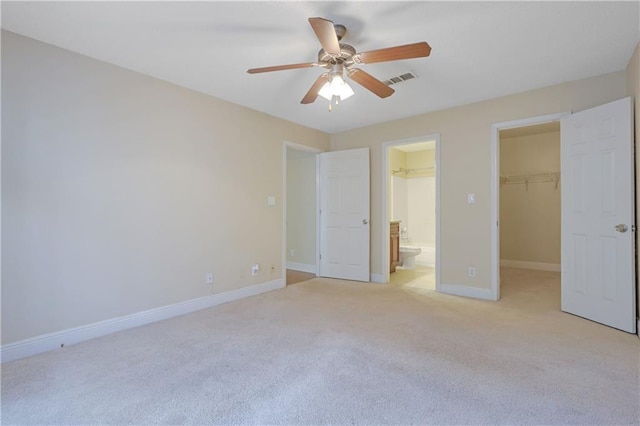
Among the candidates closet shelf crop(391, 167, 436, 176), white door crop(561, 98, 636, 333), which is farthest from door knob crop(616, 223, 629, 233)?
closet shelf crop(391, 167, 436, 176)

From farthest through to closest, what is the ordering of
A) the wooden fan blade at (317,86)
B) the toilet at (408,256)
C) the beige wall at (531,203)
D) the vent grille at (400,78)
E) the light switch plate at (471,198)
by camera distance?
the toilet at (408,256), the beige wall at (531,203), the light switch plate at (471,198), the vent grille at (400,78), the wooden fan blade at (317,86)

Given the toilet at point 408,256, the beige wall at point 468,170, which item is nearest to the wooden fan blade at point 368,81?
the beige wall at point 468,170

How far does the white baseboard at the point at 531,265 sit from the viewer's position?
5590 mm

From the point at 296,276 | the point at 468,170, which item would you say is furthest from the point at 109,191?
the point at 468,170

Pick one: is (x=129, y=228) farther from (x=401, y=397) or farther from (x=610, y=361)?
(x=610, y=361)

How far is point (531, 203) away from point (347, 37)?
530 centimetres

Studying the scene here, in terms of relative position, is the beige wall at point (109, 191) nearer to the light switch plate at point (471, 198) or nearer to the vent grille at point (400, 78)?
the vent grille at point (400, 78)

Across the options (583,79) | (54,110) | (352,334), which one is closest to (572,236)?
(583,79)

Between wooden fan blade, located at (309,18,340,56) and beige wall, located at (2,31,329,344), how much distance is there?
79.7 inches

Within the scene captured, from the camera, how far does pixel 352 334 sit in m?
2.68

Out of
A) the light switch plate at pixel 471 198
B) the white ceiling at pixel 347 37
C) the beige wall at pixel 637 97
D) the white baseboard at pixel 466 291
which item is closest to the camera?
the white ceiling at pixel 347 37

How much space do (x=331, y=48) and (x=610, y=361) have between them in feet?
9.60

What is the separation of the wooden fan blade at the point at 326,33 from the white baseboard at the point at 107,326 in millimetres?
2874

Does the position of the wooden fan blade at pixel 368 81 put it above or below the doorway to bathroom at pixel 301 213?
above
